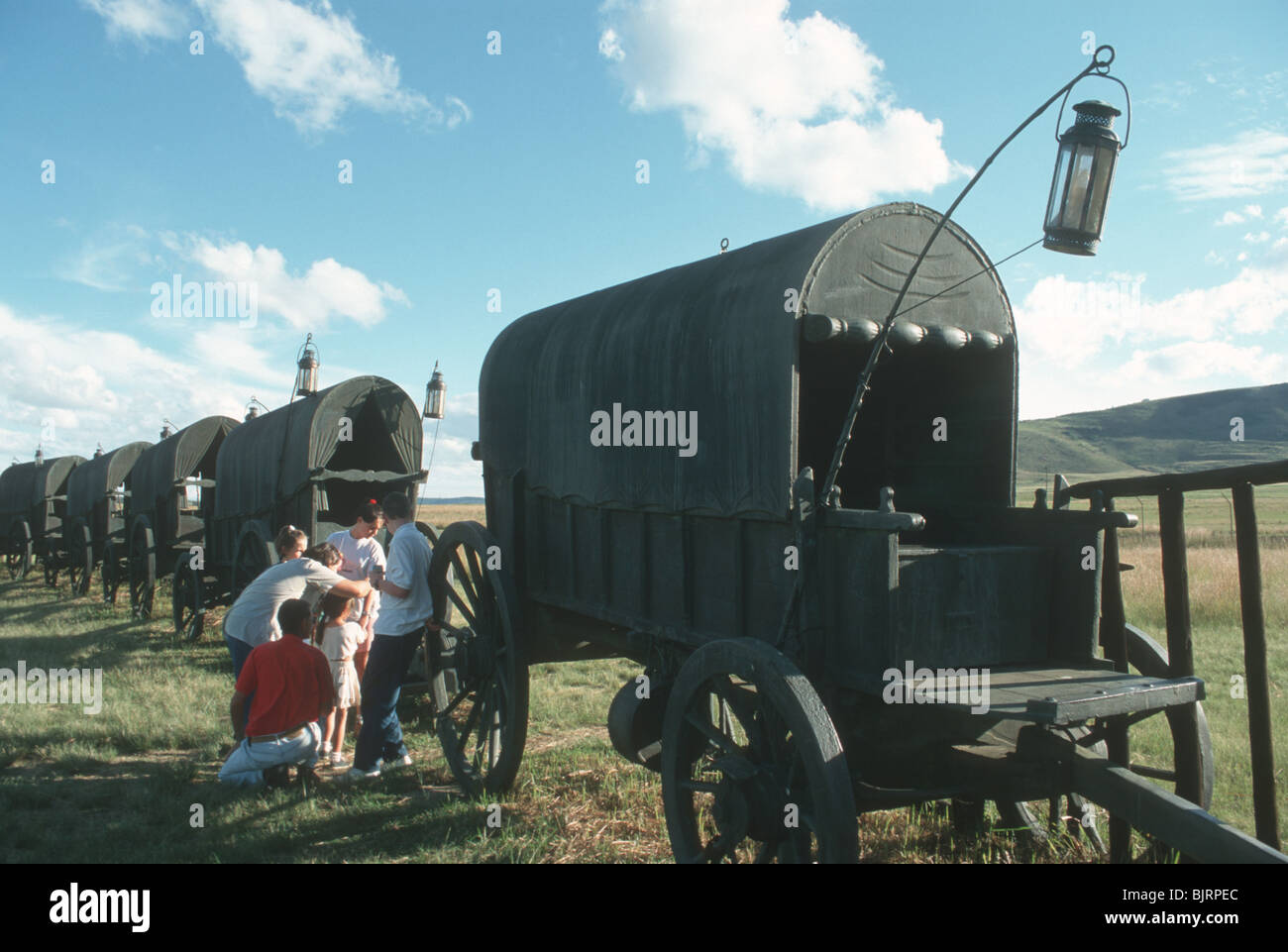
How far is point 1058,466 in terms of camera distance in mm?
124500

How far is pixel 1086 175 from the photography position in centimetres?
334

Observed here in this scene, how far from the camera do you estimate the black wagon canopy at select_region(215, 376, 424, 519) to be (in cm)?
965

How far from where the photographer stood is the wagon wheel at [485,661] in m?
5.49

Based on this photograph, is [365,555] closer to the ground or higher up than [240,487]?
closer to the ground

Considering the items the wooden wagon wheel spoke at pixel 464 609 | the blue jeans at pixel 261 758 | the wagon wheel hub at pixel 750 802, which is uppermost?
the wooden wagon wheel spoke at pixel 464 609

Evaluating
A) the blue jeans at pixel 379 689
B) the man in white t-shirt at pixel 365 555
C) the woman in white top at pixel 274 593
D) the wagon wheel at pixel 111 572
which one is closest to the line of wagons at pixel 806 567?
the blue jeans at pixel 379 689

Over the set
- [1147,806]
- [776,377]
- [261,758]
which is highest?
[776,377]

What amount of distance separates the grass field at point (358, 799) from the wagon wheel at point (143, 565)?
4.12 m

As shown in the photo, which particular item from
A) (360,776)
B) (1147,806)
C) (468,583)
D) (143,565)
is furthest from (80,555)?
(1147,806)

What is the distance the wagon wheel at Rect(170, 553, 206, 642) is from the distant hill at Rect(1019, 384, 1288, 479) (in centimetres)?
11402

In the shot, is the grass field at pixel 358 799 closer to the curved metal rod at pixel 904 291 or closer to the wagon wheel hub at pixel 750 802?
the wagon wheel hub at pixel 750 802

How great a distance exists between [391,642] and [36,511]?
19645 millimetres

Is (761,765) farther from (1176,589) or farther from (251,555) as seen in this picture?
(251,555)

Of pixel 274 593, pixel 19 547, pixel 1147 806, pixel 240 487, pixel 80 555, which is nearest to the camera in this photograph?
pixel 1147 806
